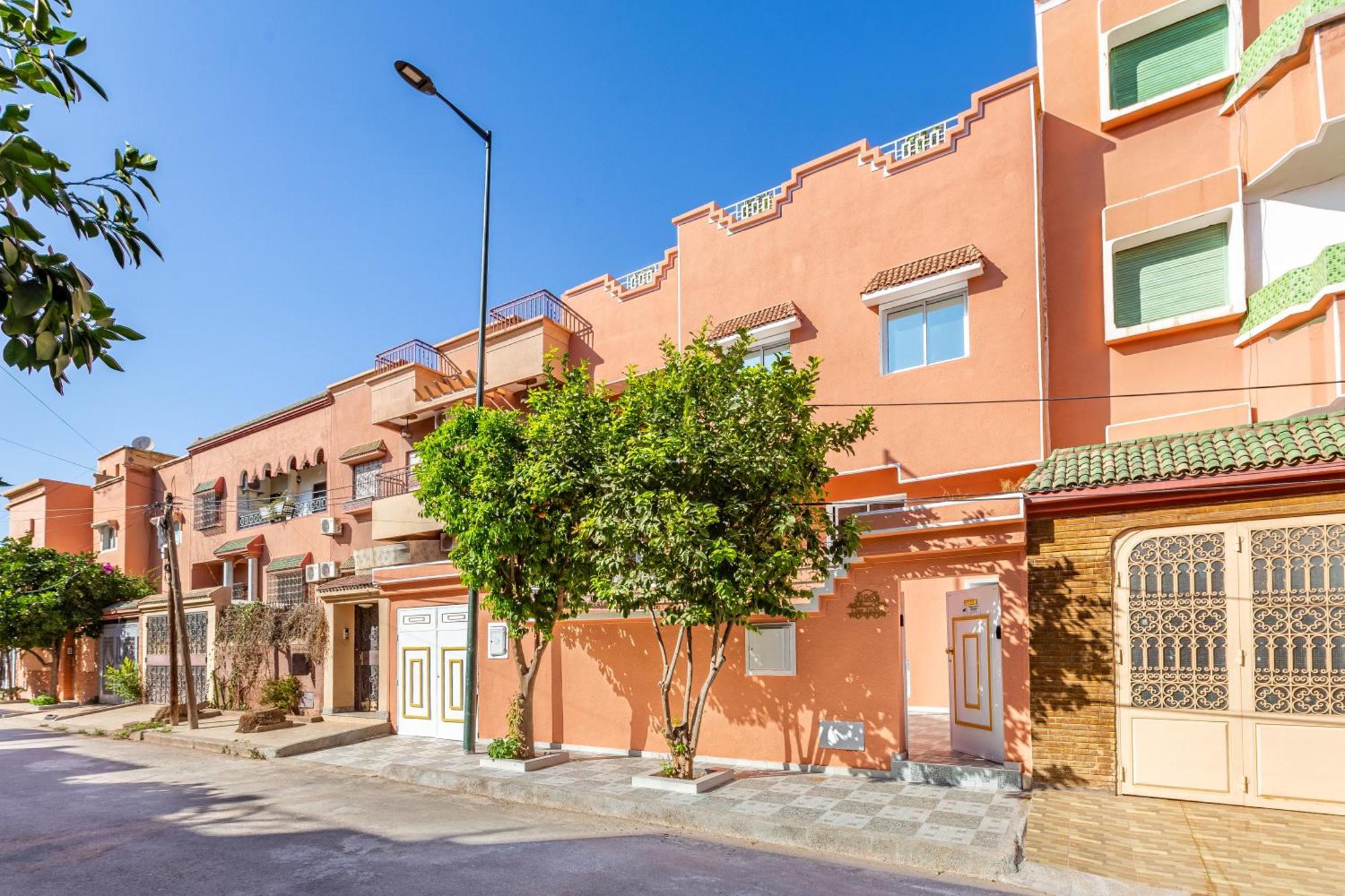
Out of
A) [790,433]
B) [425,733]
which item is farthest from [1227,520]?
[425,733]

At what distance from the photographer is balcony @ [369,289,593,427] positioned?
18.3m

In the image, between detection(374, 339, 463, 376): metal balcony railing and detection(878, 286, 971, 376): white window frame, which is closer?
detection(878, 286, 971, 376): white window frame

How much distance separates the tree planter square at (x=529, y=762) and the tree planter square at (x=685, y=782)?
1.90 meters

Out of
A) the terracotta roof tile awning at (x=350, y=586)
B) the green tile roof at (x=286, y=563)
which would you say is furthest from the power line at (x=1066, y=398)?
the green tile roof at (x=286, y=563)

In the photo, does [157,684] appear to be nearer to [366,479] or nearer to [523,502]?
[366,479]

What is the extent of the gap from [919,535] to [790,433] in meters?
2.15

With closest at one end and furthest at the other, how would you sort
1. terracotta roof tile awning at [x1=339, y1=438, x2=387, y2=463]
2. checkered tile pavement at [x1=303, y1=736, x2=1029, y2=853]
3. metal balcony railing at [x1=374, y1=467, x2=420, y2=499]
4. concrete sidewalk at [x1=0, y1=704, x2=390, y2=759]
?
1. checkered tile pavement at [x1=303, y1=736, x2=1029, y2=853]
2. concrete sidewalk at [x1=0, y1=704, x2=390, y2=759]
3. metal balcony railing at [x1=374, y1=467, x2=420, y2=499]
4. terracotta roof tile awning at [x1=339, y1=438, x2=387, y2=463]

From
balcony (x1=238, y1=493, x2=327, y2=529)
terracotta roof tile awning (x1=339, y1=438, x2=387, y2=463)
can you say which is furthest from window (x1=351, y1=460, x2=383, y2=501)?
balcony (x1=238, y1=493, x2=327, y2=529)

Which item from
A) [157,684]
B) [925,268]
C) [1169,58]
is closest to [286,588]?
[157,684]

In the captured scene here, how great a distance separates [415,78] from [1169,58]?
11.3 metres

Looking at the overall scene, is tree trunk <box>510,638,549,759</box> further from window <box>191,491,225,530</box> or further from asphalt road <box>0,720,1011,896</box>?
window <box>191,491,225,530</box>

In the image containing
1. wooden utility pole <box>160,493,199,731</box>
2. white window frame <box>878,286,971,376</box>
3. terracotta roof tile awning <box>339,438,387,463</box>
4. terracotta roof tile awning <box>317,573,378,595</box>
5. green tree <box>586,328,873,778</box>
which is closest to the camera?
green tree <box>586,328,873,778</box>

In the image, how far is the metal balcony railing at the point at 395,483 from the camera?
21.2 meters

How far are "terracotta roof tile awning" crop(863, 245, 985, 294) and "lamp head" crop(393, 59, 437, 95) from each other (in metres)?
7.80
